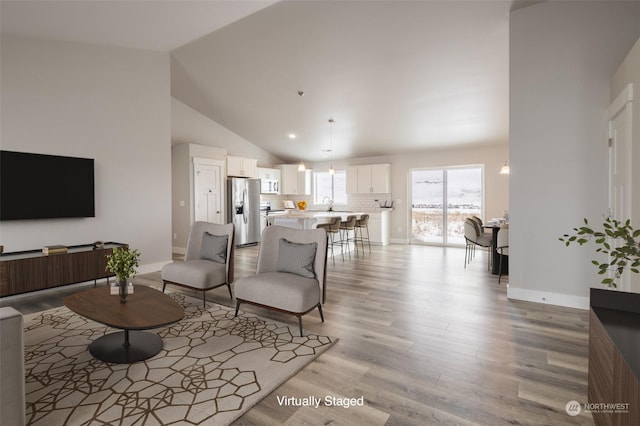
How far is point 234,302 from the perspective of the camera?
3861 millimetres

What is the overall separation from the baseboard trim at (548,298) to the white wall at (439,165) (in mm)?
4303

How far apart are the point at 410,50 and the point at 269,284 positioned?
12.4 feet

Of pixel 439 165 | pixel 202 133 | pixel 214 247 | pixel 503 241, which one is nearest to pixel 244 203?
pixel 202 133

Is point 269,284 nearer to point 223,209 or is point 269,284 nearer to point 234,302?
point 234,302

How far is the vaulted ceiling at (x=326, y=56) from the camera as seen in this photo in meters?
3.90

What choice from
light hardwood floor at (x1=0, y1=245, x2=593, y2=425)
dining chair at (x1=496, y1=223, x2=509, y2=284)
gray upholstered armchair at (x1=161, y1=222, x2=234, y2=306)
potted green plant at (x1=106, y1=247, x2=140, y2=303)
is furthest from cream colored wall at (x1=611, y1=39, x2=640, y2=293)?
potted green plant at (x1=106, y1=247, x2=140, y2=303)

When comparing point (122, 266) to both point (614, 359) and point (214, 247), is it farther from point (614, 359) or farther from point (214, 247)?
point (614, 359)

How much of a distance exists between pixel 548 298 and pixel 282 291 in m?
3.05

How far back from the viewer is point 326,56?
5004 millimetres

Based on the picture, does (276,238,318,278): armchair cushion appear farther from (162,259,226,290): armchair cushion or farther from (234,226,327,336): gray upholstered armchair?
(162,259,226,290): armchair cushion

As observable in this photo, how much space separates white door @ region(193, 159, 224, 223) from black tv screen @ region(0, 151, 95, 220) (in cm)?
291

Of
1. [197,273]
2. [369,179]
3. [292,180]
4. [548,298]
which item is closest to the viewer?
[197,273]

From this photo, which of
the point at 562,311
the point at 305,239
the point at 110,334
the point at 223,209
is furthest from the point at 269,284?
the point at 223,209

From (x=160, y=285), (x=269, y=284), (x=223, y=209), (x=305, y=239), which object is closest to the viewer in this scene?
(x=269, y=284)
